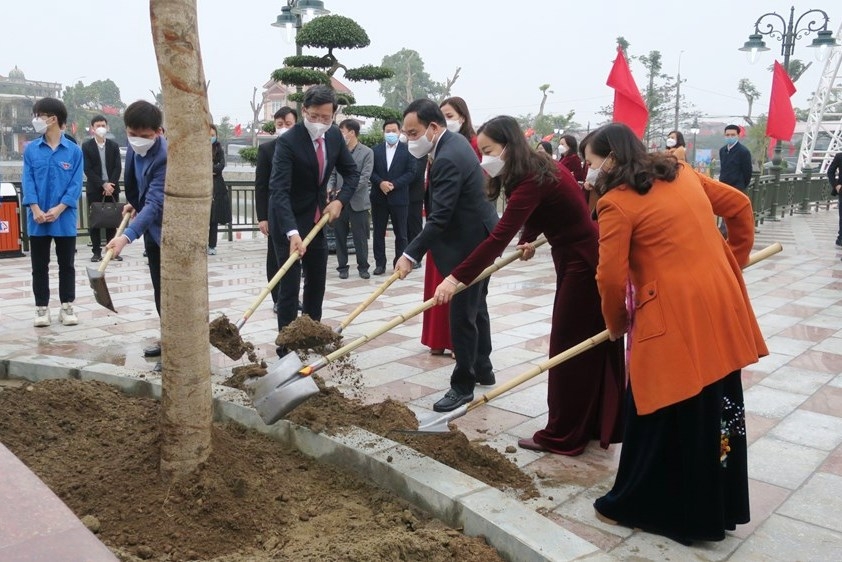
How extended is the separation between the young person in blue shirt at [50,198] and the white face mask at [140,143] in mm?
1809

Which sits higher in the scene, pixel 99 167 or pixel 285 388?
pixel 99 167

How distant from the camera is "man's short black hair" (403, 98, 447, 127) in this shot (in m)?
4.50

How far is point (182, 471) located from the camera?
3.02m

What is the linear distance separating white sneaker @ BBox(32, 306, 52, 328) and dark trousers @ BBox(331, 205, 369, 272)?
3586 mm

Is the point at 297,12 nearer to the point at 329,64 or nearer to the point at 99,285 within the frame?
the point at 329,64

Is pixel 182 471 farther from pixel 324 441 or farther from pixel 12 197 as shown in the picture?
pixel 12 197

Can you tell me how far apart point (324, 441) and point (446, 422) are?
23.4 inches

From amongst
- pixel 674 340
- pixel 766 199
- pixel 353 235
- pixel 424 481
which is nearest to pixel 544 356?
pixel 424 481

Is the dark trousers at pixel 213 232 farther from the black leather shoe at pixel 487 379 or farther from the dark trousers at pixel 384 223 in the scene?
the black leather shoe at pixel 487 379

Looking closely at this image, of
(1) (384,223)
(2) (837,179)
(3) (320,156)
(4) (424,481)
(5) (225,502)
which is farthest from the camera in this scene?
(2) (837,179)

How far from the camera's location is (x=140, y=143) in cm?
484

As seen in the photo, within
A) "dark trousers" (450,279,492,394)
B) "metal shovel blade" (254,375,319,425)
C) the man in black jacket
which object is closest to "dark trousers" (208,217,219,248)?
"dark trousers" (450,279,492,394)

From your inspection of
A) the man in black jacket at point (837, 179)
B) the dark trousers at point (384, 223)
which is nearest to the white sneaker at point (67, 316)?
the dark trousers at point (384, 223)

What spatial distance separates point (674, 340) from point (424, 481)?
3.75ft
